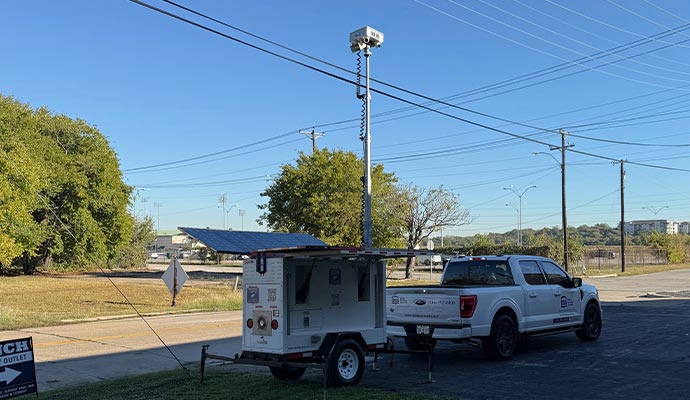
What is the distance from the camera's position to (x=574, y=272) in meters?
53.5

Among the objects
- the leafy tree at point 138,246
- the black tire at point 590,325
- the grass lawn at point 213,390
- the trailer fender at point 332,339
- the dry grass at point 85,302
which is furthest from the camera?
the leafy tree at point 138,246

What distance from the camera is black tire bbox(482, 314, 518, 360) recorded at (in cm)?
1125

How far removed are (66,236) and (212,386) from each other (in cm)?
4380

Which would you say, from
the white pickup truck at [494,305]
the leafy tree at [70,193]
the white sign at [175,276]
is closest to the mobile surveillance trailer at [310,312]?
the white pickup truck at [494,305]

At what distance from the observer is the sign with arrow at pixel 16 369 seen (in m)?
7.42

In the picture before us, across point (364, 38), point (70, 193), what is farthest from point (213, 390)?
point (70, 193)

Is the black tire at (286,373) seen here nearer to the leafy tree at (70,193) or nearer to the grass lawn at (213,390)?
the grass lawn at (213,390)

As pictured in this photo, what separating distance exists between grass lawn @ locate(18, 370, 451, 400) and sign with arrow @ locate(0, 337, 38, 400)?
89 cm

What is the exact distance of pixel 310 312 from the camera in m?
9.25

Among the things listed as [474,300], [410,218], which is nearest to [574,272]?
[410,218]

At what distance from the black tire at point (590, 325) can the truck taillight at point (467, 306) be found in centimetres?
398

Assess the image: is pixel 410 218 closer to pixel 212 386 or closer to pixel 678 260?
pixel 212 386

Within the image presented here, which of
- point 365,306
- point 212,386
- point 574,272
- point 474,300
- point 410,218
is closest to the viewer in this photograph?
point 212,386

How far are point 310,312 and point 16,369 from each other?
12.4 feet
